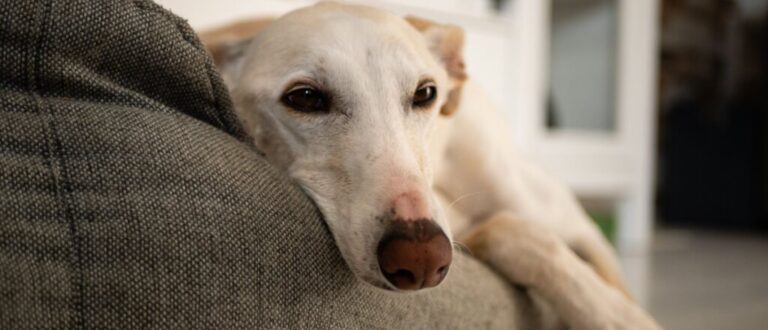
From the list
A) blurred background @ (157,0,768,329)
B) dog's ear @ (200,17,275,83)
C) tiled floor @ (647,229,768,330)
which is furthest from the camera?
blurred background @ (157,0,768,329)

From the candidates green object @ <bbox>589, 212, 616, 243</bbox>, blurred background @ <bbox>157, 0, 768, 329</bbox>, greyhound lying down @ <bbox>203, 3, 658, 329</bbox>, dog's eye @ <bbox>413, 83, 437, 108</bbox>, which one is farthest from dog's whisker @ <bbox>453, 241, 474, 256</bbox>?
green object @ <bbox>589, 212, 616, 243</bbox>

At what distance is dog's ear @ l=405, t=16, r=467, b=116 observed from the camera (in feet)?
4.30

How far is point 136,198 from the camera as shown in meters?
0.63

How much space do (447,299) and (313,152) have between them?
0.26 meters

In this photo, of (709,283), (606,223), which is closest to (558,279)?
(709,283)

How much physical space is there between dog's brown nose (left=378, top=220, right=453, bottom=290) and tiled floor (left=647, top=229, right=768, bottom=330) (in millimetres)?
1383

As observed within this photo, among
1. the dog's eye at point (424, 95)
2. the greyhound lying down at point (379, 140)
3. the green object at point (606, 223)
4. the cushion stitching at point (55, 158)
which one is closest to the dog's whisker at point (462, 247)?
the greyhound lying down at point (379, 140)

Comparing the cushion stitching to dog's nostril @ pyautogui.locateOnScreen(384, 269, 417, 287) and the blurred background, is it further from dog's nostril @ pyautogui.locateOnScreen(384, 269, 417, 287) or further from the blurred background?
the blurred background

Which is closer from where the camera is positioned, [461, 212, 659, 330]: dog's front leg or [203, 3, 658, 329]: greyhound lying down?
[203, 3, 658, 329]: greyhound lying down

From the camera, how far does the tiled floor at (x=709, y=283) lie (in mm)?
2057

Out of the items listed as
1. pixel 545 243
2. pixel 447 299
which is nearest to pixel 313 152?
pixel 447 299

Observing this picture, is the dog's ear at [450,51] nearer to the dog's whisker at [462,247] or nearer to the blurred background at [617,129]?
the dog's whisker at [462,247]

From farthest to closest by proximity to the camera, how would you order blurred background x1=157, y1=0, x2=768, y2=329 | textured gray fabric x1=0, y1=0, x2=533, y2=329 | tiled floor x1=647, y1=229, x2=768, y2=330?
blurred background x1=157, y1=0, x2=768, y2=329 < tiled floor x1=647, y1=229, x2=768, y2=330 < textured gray fabric x1=0, y1=0, x2=533, y2=329

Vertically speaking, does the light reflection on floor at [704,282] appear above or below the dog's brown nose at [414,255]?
below
